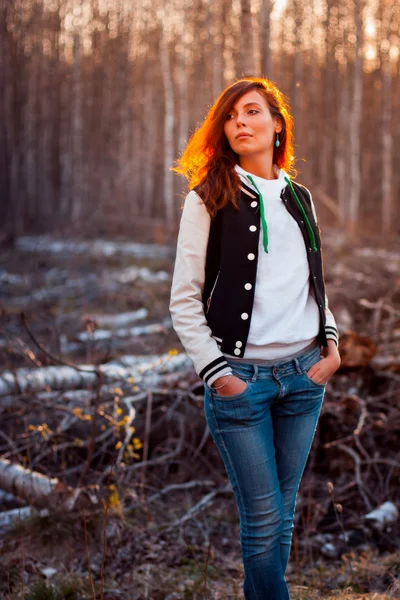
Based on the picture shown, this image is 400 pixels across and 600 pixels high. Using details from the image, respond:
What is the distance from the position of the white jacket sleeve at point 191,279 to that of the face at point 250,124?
292mm

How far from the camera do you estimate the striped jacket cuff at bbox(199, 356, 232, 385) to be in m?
2.25

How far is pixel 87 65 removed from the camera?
3256 cm

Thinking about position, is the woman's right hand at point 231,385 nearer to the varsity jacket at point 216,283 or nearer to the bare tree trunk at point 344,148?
the varsity jacket at point 216,283

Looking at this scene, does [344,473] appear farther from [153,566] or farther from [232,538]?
[153,566]

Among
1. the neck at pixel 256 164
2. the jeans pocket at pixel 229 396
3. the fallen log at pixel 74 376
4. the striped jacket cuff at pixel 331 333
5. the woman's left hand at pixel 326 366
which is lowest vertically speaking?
the fallen log at pixel 74 376

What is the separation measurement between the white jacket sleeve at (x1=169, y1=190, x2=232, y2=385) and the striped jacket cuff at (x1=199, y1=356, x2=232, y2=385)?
1.1 inches

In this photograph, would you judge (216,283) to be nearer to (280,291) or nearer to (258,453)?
(280,291)

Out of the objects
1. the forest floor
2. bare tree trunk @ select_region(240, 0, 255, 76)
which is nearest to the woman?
the forest floor

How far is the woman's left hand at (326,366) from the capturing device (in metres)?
2.46

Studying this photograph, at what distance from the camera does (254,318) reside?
7.74 feet

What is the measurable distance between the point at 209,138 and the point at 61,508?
2422 millimetres

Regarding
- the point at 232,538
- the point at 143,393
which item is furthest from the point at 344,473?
the point at 143,393

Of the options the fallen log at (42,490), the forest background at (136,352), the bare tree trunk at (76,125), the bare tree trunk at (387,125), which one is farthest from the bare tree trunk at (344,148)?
the fallen log at (42,490)

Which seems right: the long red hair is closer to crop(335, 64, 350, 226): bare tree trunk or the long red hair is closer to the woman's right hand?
the woman's right hand
